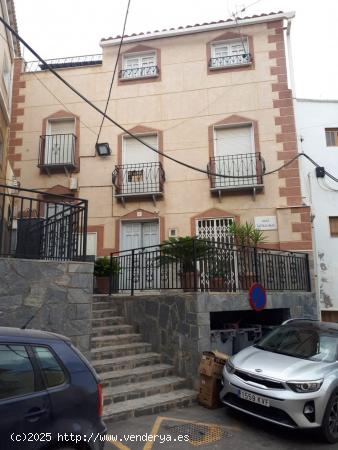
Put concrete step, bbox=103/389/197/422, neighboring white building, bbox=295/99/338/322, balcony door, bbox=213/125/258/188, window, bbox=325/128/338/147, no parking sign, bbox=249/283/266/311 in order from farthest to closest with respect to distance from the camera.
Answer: window, bbox=325/128/338/147 < balcony door, bbox=213/125/258/188 < neighboring white building, bbox=295/99/338/322 < no parking sign, bbox=249/283/266/311 < concrete step, bbox=103/389/197/422

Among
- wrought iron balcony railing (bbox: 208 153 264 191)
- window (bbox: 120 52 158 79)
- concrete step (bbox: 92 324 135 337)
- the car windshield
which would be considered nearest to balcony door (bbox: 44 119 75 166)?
window (bbox: 120 52 158 79)

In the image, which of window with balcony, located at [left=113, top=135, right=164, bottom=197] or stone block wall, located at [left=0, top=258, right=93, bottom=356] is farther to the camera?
window with balcony, located at [left=113, top=135, right=164, bottom=197]

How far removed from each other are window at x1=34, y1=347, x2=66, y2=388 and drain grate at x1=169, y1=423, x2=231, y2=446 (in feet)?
8.00

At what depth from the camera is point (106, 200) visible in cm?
1179

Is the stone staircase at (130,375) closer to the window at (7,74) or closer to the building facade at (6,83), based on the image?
the building facade at (6,83)

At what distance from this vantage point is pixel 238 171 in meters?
11.2

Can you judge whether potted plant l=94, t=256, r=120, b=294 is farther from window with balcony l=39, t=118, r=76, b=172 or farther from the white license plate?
the white license plate

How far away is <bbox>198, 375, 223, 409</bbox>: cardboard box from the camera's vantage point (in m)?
5.85

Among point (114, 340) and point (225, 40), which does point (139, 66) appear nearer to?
point (225, 40)

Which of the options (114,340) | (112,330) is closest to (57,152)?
(112,330)

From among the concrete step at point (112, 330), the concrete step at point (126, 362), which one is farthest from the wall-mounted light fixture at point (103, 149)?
the concrete step at point (126, 362)

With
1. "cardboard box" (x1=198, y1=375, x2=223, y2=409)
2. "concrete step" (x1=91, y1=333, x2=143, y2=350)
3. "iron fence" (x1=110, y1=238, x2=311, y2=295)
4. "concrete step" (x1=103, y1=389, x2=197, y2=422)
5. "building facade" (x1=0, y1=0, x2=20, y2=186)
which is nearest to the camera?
"concrete step" (x1=103, y1=389, x2=197, y2=422)

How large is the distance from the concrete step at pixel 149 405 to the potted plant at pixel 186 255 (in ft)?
6.14

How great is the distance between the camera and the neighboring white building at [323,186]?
10.7 metres
